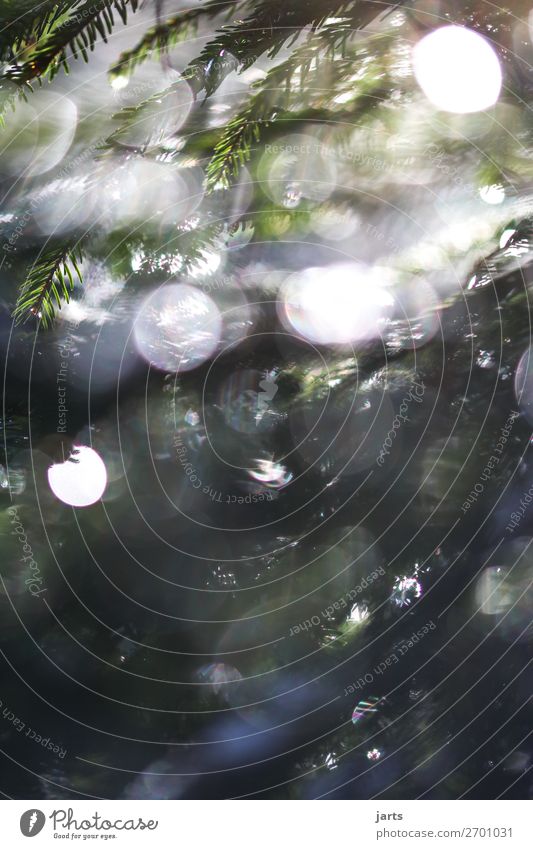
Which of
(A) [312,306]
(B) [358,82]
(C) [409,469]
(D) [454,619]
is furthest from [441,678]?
(B) [358,82]

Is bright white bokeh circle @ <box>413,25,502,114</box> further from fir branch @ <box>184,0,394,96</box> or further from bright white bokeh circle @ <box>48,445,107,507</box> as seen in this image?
bright white bokeh circle @ <box>48,445,107,507</box>

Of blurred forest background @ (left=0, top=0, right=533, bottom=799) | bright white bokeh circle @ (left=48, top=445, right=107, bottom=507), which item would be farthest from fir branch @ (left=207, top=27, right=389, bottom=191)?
bright white bokeh circle @ (left=48, top=445, right=107, bottom=507)

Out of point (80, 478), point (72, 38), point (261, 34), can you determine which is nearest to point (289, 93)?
point (261, 34)

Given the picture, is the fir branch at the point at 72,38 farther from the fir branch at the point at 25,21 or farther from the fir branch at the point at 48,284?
the fir branch at the point at 48,284

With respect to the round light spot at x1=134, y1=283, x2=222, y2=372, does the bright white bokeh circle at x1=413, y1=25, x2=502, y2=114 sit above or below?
above

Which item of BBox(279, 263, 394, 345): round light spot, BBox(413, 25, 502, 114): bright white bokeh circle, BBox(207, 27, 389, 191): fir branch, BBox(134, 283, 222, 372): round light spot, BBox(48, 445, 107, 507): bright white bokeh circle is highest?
BBox(413, 25, 502, 114): bright white bokeh circle

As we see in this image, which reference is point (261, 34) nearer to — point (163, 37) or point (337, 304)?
point (163, 37)

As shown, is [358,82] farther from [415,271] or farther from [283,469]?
[283,469]
